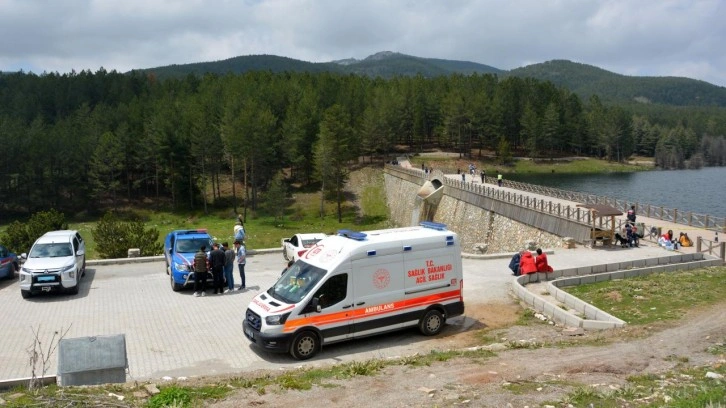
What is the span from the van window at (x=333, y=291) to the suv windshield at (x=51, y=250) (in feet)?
35.2

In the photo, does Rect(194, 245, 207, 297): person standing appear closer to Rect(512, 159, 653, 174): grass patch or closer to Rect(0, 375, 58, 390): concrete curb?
Rect(0, 375, 58, 390): concrete curb

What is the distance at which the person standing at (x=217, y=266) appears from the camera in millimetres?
18062

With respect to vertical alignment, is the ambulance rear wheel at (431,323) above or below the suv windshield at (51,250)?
below

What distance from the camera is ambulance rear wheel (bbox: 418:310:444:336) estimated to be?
1411cm

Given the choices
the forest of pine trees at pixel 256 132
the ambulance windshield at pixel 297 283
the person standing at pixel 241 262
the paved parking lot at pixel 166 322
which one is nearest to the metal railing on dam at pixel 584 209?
the paved parking lot at pixel 166 322

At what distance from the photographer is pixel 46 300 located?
17.9 metres

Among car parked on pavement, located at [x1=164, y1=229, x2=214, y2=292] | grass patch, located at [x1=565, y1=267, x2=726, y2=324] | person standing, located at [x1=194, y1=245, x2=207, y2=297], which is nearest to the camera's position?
grass patch, located at [x1=565, y1=267, x2=726, y2=324]

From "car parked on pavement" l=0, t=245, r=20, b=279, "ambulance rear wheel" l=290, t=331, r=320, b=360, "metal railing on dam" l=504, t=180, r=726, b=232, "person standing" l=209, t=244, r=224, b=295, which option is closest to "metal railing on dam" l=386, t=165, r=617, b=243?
"metal railing on dam" l=504, t=180, r=726, b=232

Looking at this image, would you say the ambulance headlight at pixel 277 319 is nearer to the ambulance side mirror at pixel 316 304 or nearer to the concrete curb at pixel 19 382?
the ambulance side mirror at pixel 316 304

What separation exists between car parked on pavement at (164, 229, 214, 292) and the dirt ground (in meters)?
8.81

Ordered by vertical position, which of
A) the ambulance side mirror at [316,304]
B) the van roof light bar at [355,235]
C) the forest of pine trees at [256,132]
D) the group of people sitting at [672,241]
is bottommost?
the group of people sitting at [672,241]

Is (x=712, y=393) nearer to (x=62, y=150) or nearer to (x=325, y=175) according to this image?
(x=325, y=175)

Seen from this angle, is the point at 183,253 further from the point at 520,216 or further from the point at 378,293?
the point at 520,216

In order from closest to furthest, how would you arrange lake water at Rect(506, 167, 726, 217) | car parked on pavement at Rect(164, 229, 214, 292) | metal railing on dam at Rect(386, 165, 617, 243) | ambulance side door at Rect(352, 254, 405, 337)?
ambulance side door at Rect(352, 254, 405, 337)
car parked on pavement at Rect(164, 229, 214, 292)
metal railing on dam at Rect(386, 165, 617, 243)
lake water at Rect(506, 167, 726, 217)
